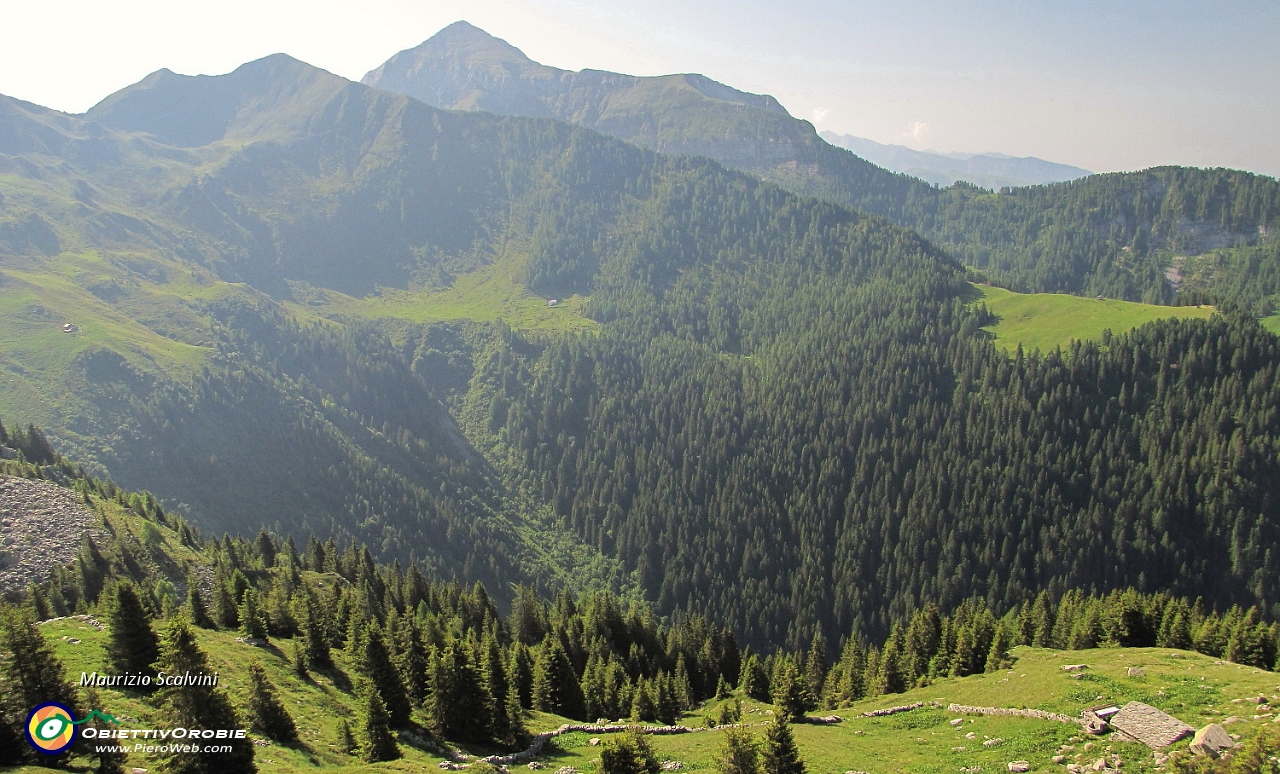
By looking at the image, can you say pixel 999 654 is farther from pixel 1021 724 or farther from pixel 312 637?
pixel 312 637

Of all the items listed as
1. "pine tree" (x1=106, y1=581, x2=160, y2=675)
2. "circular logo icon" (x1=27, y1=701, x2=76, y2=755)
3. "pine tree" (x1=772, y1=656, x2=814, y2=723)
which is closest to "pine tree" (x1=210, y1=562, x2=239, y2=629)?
"pine tree" (x1=106, y1=581, x2=160, y2=675)

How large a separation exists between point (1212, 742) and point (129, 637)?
65.8 m

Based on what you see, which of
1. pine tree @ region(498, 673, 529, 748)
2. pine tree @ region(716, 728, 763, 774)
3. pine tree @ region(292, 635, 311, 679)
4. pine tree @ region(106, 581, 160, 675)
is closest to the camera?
pine tree @ region(716, 728, 763, 774)

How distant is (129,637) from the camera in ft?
153

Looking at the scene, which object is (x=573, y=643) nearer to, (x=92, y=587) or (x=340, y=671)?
(x=340, y=671)

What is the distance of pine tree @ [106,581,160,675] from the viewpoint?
45781 mm

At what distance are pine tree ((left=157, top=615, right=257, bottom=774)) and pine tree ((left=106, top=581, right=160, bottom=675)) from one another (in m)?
8.74

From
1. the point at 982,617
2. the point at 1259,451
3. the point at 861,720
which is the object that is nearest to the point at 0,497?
the point at 861,720

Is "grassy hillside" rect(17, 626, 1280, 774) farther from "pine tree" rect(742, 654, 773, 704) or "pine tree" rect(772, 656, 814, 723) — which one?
"pine tree" rect(742, 654, 773, 704)

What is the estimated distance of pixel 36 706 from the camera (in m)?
35.4

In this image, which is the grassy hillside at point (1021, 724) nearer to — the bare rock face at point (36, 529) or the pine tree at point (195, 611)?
the pine tree at point (195, 611)

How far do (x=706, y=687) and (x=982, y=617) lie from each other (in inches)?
1564

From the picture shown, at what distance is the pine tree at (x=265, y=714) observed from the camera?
4553cm

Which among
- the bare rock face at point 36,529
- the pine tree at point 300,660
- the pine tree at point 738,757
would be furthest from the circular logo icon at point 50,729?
the bare rock face at point 36,529
